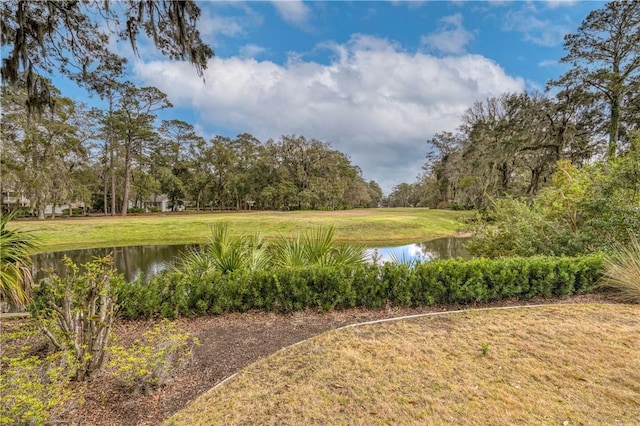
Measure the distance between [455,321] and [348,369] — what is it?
189 centimetres

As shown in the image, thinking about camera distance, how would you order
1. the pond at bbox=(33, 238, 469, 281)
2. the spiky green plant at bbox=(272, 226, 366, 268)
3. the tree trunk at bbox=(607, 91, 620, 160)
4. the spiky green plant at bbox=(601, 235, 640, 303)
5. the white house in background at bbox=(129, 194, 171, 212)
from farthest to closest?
1. the white house in background at bbox=(129, 194, 171, 212)
2. the tree trunk at bbox=(607, 91, 620, 160)
3. the pond at bbox=(33, 238, 469, 281)
4. the spiky green plant at bbox=(272, 226, 366, 268)
5. the spiky green plant at bbox=(601, 235, 640, 303)

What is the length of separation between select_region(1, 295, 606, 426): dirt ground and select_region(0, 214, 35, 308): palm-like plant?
1738 millimetres

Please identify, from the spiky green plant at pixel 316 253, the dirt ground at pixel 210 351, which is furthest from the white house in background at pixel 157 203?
the dirt ground at pixel 210 351

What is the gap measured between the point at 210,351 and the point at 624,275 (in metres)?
6.34

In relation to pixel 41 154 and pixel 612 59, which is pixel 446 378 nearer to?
pixel 612 59

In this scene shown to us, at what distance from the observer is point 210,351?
3.25 m

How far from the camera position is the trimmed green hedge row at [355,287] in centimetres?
416

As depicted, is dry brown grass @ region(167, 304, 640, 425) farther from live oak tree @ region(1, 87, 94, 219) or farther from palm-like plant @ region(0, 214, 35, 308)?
live oak tree @ region(1, 87, 94, 219)

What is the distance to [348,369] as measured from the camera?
2.83 meters

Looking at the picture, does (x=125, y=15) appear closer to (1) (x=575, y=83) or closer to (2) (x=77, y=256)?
(2) (x=77, y=256)

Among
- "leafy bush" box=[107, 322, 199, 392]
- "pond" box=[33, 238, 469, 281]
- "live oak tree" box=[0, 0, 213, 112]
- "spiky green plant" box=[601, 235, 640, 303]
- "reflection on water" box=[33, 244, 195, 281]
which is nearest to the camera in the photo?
"leafy bush" box=[107, 322, 199, 392]

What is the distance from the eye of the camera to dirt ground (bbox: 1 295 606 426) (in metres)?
2.30

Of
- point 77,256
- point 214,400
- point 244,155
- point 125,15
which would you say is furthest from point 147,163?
point 214,400

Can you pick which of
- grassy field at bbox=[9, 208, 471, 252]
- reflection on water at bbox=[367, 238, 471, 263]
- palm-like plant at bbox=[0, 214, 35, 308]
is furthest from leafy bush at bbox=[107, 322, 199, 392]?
grassy field at bbox=[9, 208, 471, 252]
